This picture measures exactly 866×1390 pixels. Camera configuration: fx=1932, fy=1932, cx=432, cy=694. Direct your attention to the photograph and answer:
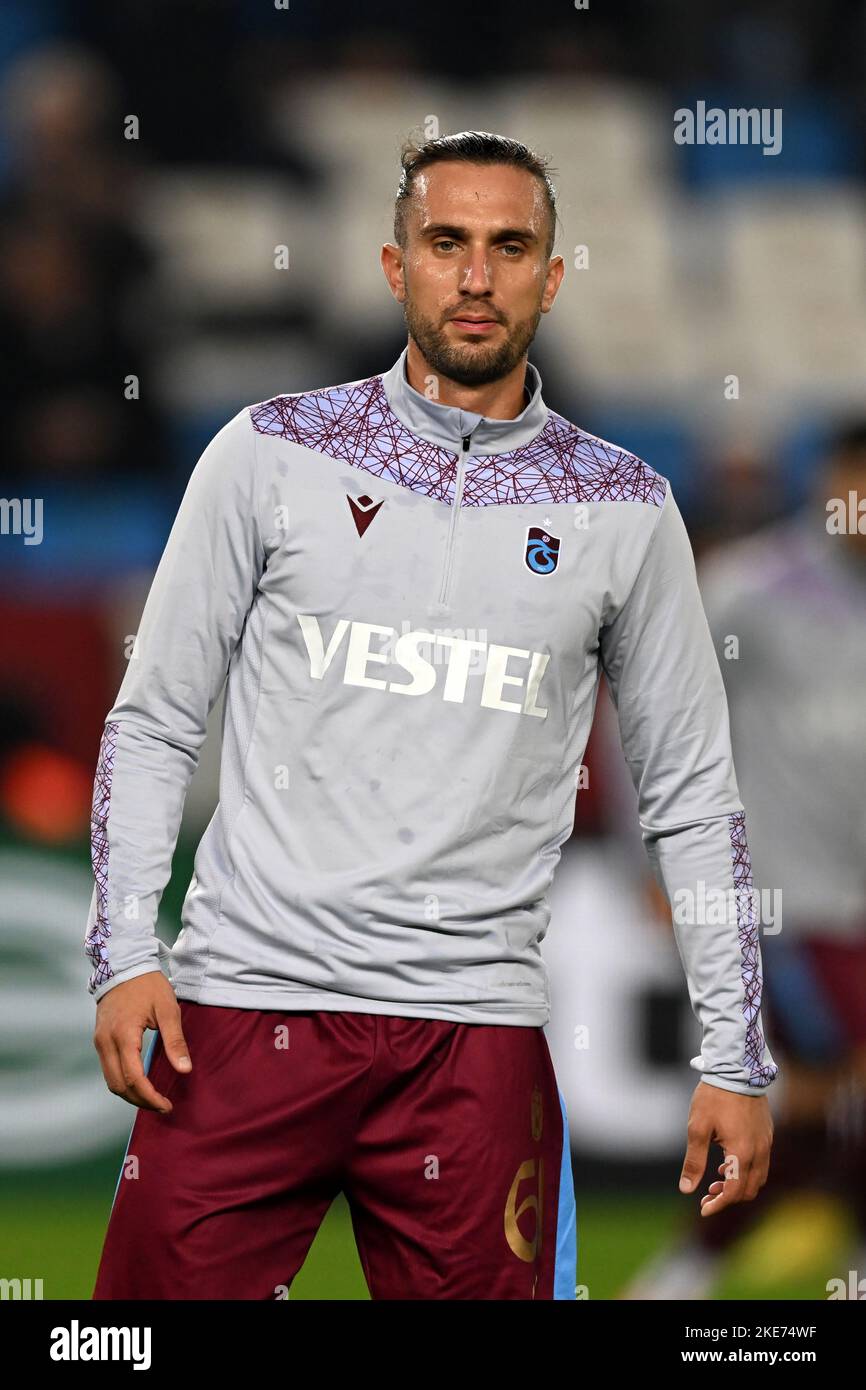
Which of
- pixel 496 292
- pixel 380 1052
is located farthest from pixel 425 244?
pixel 380 1052

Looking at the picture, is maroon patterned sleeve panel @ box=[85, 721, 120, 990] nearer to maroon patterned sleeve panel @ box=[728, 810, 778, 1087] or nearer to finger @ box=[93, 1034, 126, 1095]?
finger @ box=[93, 1034, 126, 1095]

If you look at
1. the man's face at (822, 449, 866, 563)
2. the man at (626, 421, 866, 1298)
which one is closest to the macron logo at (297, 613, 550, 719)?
the man at (626, 421, 866, 1298)

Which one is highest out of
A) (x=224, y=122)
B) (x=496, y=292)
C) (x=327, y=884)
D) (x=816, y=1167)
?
(x=224, y=122)

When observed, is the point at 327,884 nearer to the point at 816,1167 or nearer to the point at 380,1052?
the point at 380,1052

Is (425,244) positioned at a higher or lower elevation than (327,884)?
higher

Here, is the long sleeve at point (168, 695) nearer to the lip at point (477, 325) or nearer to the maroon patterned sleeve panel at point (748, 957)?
the lip at point (477, 325)

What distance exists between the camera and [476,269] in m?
2.31

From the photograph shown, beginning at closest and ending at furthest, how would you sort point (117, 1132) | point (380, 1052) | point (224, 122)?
1. point (380, 1052)
2. point (117, 1132)
3. point (224, 122)

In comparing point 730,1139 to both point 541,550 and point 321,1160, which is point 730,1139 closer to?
point 321,1160

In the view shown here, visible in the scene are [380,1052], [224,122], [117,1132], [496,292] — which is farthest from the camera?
[224,122]

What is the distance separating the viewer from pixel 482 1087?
219cm

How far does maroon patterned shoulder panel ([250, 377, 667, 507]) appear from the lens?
7.62 ft
